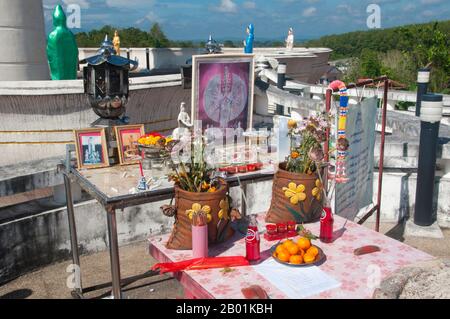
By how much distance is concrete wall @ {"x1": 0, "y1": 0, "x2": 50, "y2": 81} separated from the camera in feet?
28.6

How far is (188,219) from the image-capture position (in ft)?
10.7

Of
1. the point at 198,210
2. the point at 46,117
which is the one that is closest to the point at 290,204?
the point at 198,210

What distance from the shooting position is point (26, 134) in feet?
25.1

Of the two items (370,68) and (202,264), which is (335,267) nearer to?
(202,264)

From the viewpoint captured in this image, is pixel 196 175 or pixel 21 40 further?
pixel 21 40

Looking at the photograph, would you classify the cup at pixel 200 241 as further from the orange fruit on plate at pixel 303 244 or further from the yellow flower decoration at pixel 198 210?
the orange fruit on plate at pixel 303 244

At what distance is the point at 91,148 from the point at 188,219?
1.47 metres

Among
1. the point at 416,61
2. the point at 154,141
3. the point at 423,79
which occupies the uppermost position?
the point at 416,61

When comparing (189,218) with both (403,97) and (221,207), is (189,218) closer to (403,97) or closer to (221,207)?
(221,207)

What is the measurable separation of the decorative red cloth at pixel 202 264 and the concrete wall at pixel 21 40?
7.34 m

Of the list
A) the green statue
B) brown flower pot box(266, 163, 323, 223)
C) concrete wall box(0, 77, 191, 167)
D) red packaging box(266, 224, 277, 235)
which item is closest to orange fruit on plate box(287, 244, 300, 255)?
red packaging box(266, 224, 277, 235)

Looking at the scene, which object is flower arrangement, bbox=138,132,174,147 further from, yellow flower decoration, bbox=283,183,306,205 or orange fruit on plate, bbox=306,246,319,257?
orange fruit on plate, bbox=306,246,319,257

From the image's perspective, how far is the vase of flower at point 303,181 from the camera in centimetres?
365

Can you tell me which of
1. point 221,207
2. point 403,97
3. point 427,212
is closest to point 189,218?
point 221,207
